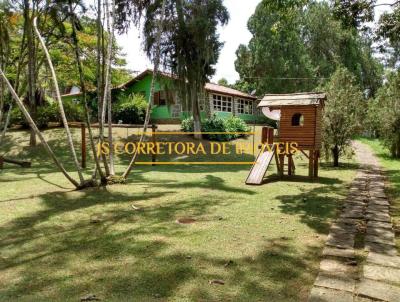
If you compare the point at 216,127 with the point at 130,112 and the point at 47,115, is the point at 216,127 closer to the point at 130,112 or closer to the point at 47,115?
the point at 130,112

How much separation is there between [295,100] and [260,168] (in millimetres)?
2694

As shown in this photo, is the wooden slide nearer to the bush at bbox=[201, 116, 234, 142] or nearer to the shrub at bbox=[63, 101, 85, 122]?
the bush at bbox=[201, 116, 234, 142]

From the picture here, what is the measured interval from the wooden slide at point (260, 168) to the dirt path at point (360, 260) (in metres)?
3.40

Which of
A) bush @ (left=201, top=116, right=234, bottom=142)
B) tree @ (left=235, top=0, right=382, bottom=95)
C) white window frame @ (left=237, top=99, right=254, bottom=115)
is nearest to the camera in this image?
bush @ (left=201, top=116, right=234, bottom=142)

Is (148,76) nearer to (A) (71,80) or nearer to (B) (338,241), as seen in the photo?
(A) (71,80)

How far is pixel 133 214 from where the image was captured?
692 centimetres

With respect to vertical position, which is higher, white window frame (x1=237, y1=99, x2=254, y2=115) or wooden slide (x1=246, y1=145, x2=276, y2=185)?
white window frame (x1=237, y1=99, x2=254, y2=115)

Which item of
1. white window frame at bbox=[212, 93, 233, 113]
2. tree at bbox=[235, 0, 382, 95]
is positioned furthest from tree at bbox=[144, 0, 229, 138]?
tree at bbox=[235, 0, 382, 95]

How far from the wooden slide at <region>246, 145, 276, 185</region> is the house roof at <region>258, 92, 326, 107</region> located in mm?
1461

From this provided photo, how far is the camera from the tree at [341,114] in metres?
15.0

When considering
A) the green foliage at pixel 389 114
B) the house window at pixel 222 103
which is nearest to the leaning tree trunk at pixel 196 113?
the green foliage at pixel 389 114

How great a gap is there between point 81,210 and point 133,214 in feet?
3.63

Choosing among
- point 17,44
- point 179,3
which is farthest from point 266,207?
point 17,44

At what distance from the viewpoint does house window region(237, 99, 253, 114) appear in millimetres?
37094
